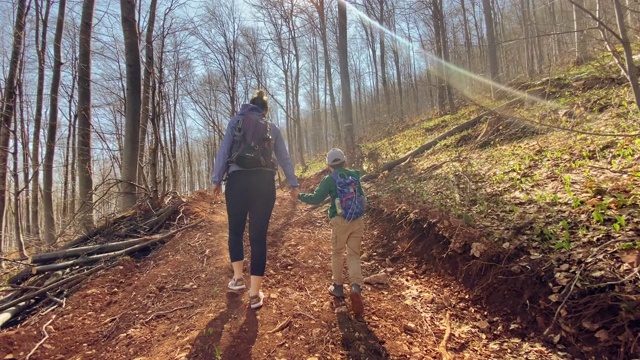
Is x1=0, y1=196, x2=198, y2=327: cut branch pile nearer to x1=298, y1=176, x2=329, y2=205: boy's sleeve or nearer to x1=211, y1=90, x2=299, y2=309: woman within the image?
x1=211, y1=90, x2=299, y2=309: woman

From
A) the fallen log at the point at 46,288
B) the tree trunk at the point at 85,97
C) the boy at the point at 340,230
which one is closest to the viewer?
the boy at the point at 340,230

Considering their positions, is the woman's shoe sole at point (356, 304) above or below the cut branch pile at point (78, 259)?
below

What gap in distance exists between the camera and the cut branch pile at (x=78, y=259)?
13.1 feet

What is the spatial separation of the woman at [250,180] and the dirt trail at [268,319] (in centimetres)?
51

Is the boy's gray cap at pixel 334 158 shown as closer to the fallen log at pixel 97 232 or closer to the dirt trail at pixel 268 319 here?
the dirt trail at pixel 268 319

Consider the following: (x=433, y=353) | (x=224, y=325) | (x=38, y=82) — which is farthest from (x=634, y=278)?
(x=38, y=82)

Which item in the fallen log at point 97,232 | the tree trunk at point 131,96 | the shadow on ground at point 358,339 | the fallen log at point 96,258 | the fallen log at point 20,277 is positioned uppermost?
the tree trunk at point 131,96

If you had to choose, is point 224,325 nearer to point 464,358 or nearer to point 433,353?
point 433,353

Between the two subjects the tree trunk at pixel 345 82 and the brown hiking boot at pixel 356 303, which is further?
the tree trunk at pixel 345 82

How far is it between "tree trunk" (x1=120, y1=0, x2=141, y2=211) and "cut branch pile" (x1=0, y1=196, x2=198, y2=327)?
3.44 ft

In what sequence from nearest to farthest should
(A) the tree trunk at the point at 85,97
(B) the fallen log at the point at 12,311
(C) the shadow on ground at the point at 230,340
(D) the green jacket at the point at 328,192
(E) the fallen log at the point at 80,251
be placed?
1. (C) the shadow on ground at the point at 230,340
2. (D) the green jacket at the point at 328,192
3. (B) the fallen log at the point at 12,311
4. (E) the fallen log at the point at 80,251
5. (A) the tree trunk at the point at 85,97

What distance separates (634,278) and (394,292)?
2.12 meters

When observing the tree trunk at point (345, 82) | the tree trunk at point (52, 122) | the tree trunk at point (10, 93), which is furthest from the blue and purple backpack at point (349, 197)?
the tree trunk at point (52, 122)

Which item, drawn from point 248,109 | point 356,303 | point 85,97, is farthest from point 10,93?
Result: point 356,303
